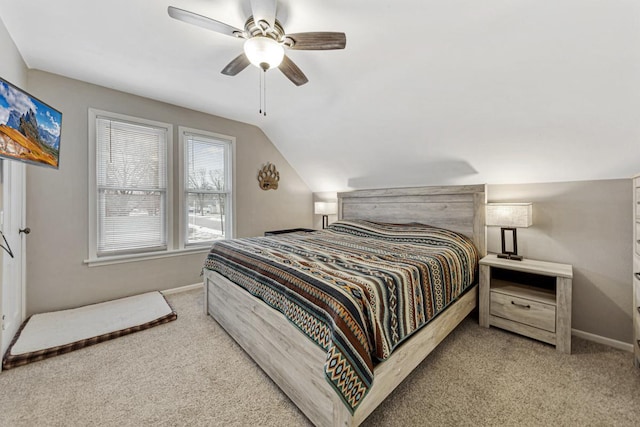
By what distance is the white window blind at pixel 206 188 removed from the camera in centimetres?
343

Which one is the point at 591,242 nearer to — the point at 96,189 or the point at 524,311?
the point at 524,311

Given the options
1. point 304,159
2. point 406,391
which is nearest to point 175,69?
point 304,159

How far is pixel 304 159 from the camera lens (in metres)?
4.22

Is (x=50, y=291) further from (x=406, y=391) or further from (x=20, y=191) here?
(x=406, y=391)

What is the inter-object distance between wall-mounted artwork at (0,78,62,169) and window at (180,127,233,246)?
146 centimetres

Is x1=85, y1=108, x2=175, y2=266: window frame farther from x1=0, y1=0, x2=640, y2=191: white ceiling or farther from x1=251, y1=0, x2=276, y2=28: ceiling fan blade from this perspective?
x1=251, y1=0, x2=276, y2=28: ceiling fan blade

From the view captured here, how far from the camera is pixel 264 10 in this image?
4.77 ft

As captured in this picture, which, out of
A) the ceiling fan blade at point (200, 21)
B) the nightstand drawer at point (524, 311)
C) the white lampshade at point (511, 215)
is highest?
the ceiling fan blade at point (200, 21)

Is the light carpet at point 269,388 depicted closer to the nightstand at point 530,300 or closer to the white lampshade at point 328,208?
the nightstand at point 530,300

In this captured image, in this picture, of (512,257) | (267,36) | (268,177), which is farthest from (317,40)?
(268,177)

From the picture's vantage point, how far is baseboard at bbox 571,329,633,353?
6.67ft

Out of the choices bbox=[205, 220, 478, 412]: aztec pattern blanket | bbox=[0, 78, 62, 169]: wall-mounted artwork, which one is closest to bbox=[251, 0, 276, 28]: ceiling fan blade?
bbox=[0, 78, 62, 169]: wall-mounted artwork

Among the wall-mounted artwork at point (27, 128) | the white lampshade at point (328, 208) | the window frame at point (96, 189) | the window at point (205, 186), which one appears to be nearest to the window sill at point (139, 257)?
the window frame at point (96, 189)

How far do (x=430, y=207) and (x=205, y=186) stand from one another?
301 centimetres
